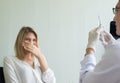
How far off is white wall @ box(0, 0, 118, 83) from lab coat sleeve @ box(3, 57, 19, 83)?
26cm

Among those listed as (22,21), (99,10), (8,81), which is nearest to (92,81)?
(8,81)

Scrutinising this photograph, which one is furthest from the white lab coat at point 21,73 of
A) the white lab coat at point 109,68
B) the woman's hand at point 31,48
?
the white lab coat at point 109,68

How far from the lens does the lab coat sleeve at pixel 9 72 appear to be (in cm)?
192

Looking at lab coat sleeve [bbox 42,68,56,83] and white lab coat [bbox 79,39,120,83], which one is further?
lab coat sleeve [bbox 42,68,56,83]

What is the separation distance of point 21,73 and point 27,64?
9 cm

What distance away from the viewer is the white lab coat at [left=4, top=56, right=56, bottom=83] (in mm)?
1943

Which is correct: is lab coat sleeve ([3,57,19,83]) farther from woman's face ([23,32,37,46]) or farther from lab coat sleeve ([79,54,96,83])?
lab coat sleeve ([79,54,96,83])

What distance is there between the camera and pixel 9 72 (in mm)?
1943

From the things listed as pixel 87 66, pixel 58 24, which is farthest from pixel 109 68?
pixel 58 24

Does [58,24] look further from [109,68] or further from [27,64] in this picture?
[109,68]

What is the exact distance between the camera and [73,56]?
2.49 metres

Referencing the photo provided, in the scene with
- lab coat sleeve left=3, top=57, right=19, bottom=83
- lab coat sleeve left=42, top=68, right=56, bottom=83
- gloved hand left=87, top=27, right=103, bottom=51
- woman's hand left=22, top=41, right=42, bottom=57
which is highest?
gloved hand left=87, top=27, right=103, bottom=51

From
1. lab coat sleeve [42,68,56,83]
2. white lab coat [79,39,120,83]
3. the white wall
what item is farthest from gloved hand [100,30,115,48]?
the white wall

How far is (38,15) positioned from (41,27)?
0.12 metres
